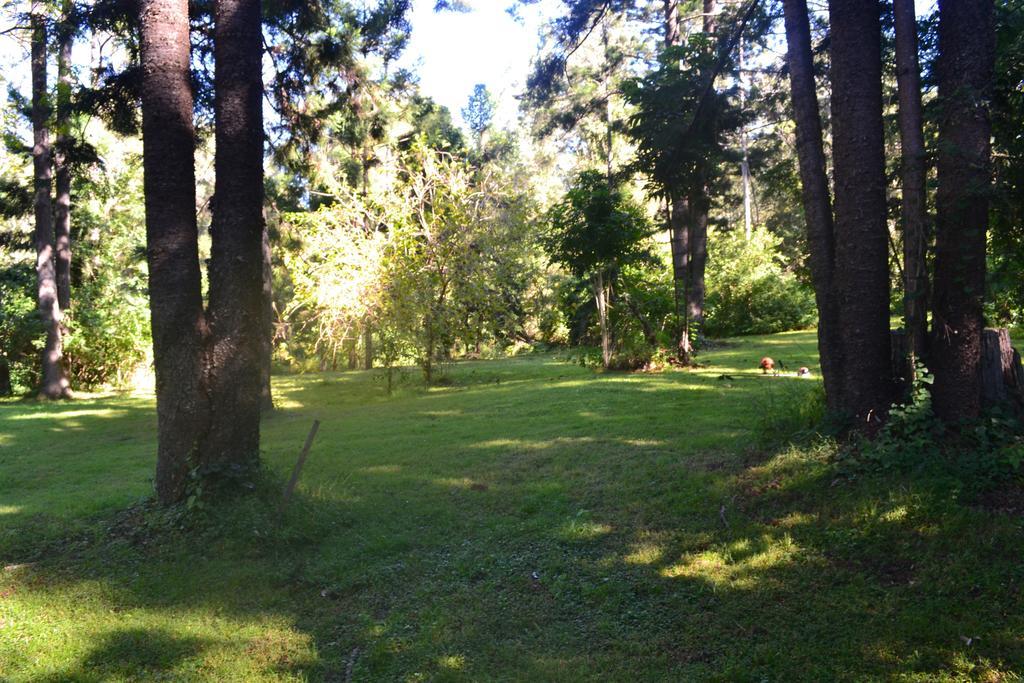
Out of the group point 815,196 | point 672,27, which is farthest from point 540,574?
point 672,27

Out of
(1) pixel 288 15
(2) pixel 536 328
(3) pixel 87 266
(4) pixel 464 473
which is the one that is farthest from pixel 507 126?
(4) pixel 464 473

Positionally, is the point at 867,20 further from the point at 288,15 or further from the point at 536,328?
the point at 536,328

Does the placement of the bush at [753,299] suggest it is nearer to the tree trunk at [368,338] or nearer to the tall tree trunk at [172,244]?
the tree trunk at [368,338]

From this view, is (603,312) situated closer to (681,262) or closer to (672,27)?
(681,262)

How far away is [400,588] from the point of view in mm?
5016

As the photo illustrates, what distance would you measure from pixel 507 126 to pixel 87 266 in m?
37.6

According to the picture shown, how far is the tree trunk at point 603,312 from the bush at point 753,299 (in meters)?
12.3

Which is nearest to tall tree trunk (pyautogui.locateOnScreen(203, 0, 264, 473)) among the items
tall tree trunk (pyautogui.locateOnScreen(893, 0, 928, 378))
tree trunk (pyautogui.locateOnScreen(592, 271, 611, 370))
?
tall tree trunk (pyautogui.locateOnScreen(893, 0, 928, 378))

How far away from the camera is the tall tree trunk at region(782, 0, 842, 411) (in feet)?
→ 21.2

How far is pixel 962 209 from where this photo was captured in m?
5.46

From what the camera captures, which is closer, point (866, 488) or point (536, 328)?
point (866, 488)

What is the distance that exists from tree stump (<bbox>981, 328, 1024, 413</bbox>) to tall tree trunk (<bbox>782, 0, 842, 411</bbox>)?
1.07 metres

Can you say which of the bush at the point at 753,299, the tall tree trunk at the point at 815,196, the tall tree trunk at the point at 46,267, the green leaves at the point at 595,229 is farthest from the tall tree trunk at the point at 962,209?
the bush at the point at 753,299

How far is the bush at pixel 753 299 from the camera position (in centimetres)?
2619
